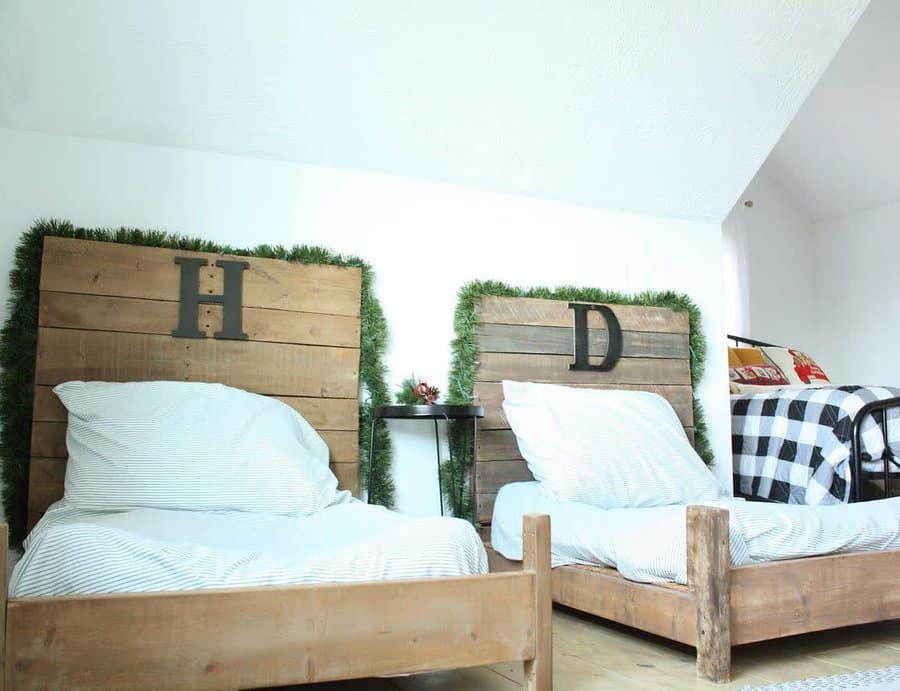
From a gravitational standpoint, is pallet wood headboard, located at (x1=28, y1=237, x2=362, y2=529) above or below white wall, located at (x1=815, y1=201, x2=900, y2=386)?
below

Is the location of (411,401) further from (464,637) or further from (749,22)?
(749,22)

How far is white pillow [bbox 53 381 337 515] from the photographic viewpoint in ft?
6.76

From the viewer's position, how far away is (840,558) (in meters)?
2.09

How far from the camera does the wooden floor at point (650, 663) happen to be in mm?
1866

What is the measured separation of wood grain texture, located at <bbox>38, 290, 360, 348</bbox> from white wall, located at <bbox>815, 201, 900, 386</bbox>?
170 inches

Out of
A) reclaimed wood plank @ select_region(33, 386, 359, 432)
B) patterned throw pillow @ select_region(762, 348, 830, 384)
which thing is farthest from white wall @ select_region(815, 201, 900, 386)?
reclaimed wood plank @ select_region(33, 386, 359, 432)

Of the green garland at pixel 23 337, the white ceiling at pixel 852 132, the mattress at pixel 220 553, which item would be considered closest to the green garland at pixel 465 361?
the green garland at pixel 23 337

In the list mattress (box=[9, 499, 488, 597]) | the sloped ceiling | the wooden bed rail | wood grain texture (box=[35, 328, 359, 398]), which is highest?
the sloped ceiling

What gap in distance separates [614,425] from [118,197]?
173cm

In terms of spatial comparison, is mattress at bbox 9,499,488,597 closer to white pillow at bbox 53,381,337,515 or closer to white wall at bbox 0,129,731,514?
white pillow at bbox 53,381,337,515

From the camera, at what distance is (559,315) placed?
3166 mm

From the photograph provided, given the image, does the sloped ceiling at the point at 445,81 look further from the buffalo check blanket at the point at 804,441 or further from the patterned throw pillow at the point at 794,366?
the patterned throw pillow at the point at 794,366

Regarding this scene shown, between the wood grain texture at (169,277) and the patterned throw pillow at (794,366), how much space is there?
2506 mm

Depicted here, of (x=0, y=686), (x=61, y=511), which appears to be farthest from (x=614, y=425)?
(x=0, y=686)
